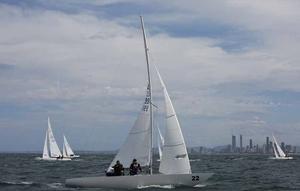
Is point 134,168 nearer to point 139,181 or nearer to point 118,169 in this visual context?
point 139,181

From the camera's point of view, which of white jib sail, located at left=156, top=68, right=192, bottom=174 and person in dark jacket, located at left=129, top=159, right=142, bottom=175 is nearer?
person in dark jacket, located at left=129, top=159, right=142, bottom=175

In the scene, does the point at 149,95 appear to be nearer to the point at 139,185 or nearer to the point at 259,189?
the point at 139,185

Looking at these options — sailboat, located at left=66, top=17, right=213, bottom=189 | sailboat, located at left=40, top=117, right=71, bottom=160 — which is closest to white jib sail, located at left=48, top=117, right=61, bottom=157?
sailboat, located at left=40, top=117, right=71, bottom=160

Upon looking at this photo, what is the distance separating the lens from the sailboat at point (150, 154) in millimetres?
35406

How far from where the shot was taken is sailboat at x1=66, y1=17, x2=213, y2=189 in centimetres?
3541

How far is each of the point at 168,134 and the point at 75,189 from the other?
6751 millimetres

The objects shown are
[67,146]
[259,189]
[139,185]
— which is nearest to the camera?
[139,185]

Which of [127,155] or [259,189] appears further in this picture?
[259,189]

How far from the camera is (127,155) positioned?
36656 millimetres

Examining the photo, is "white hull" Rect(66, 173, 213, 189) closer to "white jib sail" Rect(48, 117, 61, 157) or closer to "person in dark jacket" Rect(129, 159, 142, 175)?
"person in dark jacket" Rect(129, 159, 142, 175)

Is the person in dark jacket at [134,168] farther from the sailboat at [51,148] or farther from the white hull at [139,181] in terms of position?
the sailboat at [51,148]

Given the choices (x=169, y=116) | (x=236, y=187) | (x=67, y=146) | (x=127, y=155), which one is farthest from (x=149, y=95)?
(x=67, y=146)

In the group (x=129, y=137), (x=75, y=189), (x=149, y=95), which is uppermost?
(x=149, y=95)

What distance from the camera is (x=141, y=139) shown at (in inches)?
1426
